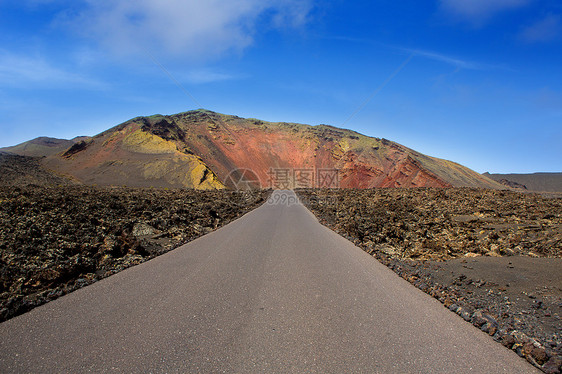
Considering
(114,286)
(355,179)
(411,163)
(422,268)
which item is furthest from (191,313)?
(355,179)

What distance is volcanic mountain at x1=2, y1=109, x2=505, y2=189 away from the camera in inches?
2063

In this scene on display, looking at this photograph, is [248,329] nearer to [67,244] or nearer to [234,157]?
[67,244]

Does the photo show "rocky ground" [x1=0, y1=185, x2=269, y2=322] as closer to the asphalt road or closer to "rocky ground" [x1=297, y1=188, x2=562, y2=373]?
the asphalt road

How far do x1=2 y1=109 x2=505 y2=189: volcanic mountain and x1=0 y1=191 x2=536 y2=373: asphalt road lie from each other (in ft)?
151

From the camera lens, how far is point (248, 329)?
346cm

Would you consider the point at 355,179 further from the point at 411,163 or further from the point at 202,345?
the point at 202,345

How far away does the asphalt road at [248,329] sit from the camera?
280cm

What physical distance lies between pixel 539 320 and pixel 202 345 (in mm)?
4259

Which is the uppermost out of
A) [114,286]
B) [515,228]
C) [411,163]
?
[411,163]

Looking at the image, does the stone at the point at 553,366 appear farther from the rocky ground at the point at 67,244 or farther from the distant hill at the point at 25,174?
the distant hill at the point at 25,174

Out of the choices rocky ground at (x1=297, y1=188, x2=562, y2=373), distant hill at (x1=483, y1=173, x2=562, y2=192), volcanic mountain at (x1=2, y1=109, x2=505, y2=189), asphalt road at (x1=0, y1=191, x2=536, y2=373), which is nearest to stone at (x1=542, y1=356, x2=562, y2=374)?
rocky ground at (x1=297, y1=188, x2=562, y2=373)

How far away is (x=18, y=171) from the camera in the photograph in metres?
42.1

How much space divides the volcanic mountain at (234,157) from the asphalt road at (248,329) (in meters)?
45.9

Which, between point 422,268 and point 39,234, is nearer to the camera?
point 422,268
